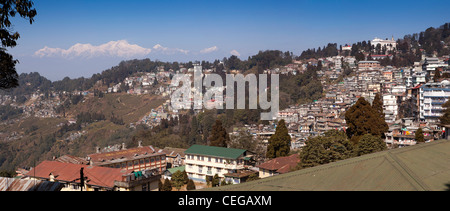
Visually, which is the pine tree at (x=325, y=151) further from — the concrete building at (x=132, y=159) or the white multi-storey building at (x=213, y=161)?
the concrete building at (x=132, y=159)

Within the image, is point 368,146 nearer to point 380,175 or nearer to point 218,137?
point 380,175

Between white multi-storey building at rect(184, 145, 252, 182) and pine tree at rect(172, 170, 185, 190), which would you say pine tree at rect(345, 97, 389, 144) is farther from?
pine tree at rect(172, 170, 185, 190)

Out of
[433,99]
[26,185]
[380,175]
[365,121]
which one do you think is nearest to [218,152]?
[365,121]

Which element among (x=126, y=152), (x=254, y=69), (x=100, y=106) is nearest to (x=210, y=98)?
(x=254, y=69)

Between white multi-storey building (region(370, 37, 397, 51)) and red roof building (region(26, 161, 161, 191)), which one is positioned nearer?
red roof building (region(26, 161, 161, 191))

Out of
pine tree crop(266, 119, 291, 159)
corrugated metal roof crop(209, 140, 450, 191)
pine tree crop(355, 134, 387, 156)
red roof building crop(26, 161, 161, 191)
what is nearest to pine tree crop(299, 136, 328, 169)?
pine tree crop(355, 134, 387, 156)

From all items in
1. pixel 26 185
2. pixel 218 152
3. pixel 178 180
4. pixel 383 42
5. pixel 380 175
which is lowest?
pixel 178 180

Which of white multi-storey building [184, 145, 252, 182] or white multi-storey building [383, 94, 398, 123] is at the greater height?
white multi-storey building [383, 94, 398, 123]

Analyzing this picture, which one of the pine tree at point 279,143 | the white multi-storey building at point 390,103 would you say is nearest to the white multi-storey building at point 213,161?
the pine tree at point 279,143
